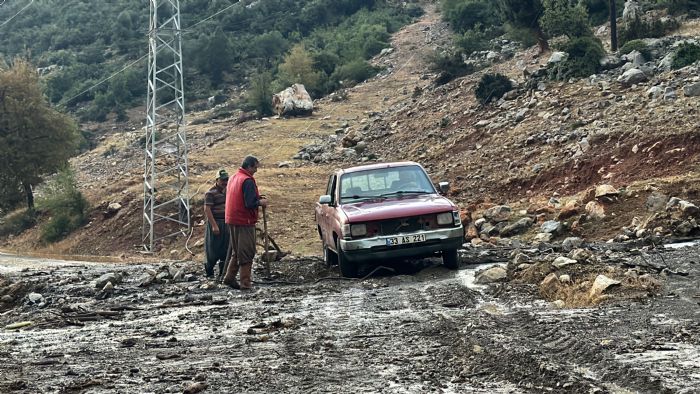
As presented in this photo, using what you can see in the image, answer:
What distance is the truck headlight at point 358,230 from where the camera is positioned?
12.0 metres

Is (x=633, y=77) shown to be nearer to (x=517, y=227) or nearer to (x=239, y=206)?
(x=517, y=227)

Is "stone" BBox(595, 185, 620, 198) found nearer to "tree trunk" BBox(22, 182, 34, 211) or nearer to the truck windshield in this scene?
the truck windshield

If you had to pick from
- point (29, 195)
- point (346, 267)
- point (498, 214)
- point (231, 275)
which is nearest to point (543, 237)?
point (498, 214)

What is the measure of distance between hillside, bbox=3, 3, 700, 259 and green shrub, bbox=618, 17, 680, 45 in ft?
2.16

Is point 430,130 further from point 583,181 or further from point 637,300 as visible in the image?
point 637,300

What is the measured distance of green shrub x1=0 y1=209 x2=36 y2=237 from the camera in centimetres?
3704

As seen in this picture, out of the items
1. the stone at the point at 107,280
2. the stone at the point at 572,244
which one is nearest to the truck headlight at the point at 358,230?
the stone at the point at 572,244

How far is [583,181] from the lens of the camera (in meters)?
20.9

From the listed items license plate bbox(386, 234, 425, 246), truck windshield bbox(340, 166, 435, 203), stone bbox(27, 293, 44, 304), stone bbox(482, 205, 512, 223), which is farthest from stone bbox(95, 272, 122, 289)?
stone bbox(482, 205, 512, 223)

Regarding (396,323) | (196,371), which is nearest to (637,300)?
(396,323)

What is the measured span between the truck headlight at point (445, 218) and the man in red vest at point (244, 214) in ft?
7.76

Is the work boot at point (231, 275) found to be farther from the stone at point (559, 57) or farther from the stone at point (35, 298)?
the stone at point (559, 57)

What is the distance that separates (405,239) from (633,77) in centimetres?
1724

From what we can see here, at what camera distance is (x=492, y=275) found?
35.9ft
